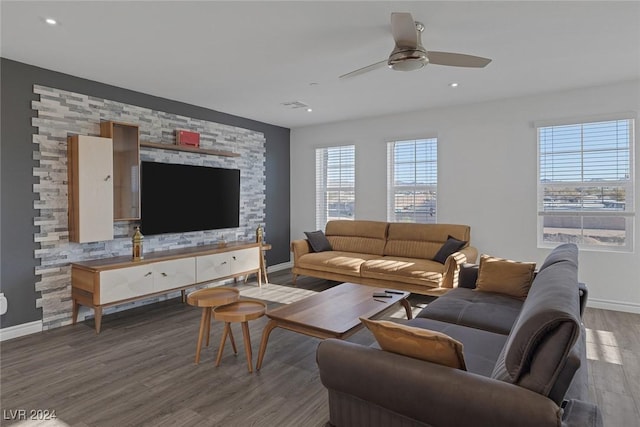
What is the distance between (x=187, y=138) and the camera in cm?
500

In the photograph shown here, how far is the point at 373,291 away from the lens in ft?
12.1

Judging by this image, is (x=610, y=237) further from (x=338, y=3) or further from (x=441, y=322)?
(x=338, y=3)

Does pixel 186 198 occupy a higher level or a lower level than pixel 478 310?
higher

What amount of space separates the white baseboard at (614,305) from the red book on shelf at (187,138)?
535 centimetres

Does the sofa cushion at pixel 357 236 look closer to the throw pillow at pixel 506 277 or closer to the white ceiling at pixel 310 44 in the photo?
the white ceiling at pixel 310 44

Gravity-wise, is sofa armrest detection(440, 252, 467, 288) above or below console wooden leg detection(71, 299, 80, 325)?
above

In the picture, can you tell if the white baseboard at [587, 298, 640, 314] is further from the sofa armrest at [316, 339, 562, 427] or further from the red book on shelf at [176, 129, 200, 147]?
the red book on shelf at [176, 129, 200, 147]

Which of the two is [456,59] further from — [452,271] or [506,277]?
[452,271]

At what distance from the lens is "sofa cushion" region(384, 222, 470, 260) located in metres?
5.15

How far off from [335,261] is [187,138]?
103 inches

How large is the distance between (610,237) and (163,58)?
208 inches

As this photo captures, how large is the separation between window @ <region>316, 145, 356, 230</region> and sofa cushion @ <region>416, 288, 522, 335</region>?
3.38 m

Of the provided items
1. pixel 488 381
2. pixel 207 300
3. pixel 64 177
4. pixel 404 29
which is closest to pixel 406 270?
pixel 207 300

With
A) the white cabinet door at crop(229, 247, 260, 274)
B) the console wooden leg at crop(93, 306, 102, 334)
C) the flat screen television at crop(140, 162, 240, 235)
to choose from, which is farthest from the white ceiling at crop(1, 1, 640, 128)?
the console wooden leg at crop(93, 306, 102, 334)
